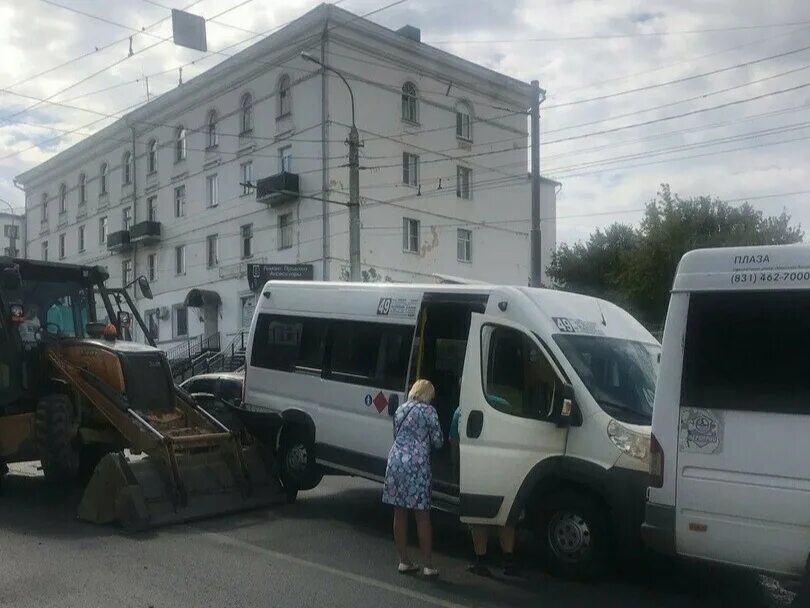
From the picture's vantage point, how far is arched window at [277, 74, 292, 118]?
1398 inches

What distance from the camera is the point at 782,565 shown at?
5934mm

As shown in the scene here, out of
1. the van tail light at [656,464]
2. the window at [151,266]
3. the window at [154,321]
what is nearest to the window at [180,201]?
the window at [151,266]

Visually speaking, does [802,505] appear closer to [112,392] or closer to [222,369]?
[112,392]

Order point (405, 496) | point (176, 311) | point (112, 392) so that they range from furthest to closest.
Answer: point (176, 311)
point (112, 392)
point (405, 496)

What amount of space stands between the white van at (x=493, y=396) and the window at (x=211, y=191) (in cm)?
3050

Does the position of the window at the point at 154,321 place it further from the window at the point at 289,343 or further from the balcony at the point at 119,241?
the window at the point at 289,343

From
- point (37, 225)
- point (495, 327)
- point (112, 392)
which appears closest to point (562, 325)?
point (495, 327)

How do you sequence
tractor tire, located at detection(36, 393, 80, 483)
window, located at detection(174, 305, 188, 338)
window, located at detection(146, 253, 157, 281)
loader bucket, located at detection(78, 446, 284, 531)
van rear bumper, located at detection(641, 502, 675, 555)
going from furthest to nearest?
window, located at detection(146, 253, 157, 281) < window, located at detection(174, 305, 188, 338) < tractor tire, located at detection(36, 393, 80, 483) < loader bucket, located at detection(78, 446, 284, 531) < van rear bumper, located at detection(641, 502, 675, 555)

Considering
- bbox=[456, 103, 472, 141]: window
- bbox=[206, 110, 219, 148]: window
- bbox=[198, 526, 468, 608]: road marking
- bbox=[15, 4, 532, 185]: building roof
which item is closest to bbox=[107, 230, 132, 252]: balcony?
bbox=[15, 4, 532, 185]: building roof

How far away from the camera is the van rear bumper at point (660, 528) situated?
6434 millimetres

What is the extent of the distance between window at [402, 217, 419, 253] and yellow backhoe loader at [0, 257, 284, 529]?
81.5 ft

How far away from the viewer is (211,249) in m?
41.0

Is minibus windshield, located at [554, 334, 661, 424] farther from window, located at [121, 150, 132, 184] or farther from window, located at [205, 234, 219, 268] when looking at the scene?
window, located at [121, 150, 132, 184]

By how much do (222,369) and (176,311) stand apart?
31.1 ft
